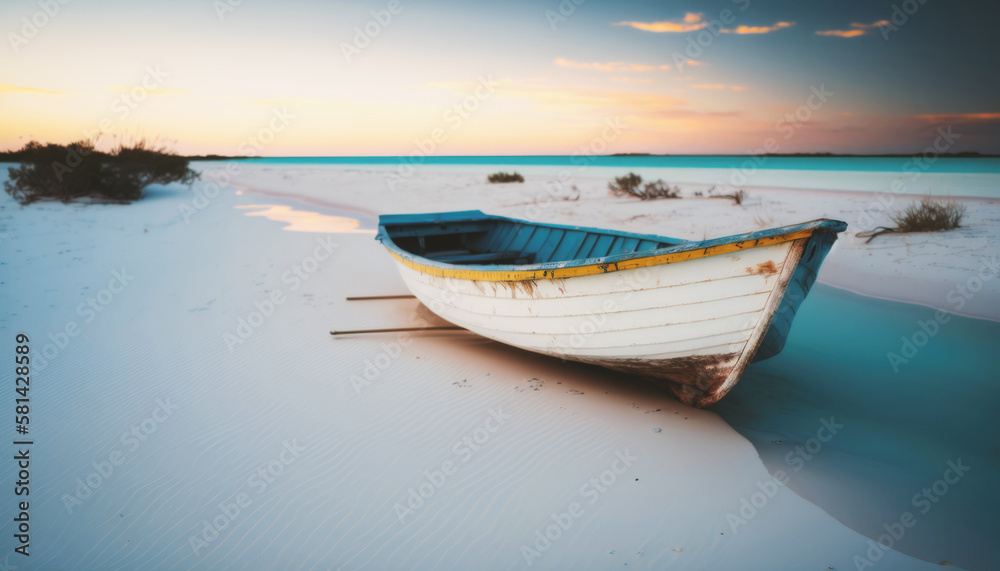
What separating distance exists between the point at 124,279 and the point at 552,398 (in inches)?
290

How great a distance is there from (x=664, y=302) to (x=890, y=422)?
2.49m

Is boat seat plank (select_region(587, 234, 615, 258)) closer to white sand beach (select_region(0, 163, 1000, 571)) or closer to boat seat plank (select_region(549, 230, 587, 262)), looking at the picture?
boat seat plank (select_region(549, 230, 587, 262))

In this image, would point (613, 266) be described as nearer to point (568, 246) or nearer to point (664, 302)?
point (664, 302)

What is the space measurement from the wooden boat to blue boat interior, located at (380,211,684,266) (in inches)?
22.6

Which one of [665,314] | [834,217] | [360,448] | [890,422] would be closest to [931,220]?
[834,217]

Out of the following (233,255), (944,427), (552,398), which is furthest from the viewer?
(233,255)

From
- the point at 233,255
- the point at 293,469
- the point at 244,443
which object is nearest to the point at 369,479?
the point at 293,469

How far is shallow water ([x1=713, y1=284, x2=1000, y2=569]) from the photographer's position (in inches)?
120

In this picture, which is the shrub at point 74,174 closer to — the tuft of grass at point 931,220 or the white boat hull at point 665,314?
the white boat hull at point 665,314

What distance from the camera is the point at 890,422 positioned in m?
4.16

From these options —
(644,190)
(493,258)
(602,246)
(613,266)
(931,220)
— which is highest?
(613,266)

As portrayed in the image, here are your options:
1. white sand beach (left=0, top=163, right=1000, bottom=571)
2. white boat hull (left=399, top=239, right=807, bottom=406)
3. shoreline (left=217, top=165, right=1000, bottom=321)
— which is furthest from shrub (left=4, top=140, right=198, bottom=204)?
white boat hull (left=399, top=239, right=807, bottom=406)

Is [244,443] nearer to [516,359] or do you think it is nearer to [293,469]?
[293,469]

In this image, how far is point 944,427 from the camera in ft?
13.4
